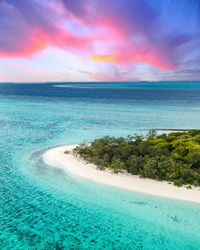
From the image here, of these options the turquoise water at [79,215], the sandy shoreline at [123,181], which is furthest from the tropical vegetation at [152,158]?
the turquoise water at [79,215]

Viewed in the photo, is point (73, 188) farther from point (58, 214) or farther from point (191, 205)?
point (191, 205)

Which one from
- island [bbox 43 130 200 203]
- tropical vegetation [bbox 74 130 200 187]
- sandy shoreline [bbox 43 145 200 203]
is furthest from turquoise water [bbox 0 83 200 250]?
tropical vegetation [bbox 74 130 200 187]

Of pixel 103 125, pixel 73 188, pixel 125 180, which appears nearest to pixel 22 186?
pixel 73 188

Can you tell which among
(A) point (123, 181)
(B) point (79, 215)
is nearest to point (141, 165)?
(A) point (123, 181)

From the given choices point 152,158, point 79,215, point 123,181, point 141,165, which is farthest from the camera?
point 152,158

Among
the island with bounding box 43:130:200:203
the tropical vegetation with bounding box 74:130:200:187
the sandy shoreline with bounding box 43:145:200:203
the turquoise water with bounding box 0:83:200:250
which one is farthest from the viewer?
the tropical vegetation with bounding box 74:130:200:187

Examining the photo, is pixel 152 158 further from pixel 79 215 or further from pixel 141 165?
pixel 79 215

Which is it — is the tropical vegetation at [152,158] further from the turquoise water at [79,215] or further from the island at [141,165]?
the turquoise water at [79,215]

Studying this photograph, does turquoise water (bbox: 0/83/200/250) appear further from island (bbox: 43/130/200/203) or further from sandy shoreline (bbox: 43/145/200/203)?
island (bbox: 43/130/200/203)
